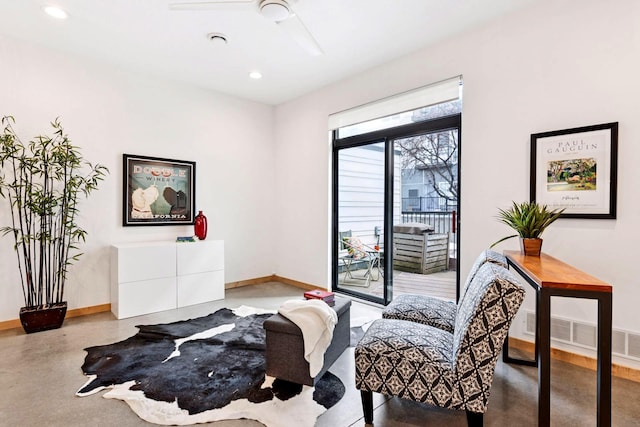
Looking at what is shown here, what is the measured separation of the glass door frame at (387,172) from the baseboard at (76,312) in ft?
9.46

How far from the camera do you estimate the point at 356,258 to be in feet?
15.2

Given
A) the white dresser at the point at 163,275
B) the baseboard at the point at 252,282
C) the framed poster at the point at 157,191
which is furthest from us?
the baseboard at the point at 252,282

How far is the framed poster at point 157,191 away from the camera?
159 inches

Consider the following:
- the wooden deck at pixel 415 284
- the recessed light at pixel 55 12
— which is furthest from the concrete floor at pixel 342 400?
the recessed light at pixel 55 12

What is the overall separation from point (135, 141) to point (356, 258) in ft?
10.7

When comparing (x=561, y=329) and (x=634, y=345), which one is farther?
(x=561, y=329)

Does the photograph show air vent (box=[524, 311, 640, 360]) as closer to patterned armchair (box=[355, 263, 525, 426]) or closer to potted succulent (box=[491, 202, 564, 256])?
potted succulent (box=[491, 202, 564, 256])

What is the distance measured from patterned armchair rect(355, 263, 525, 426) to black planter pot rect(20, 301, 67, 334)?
129 inches

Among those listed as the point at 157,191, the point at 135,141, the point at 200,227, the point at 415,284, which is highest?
the point at 135,141

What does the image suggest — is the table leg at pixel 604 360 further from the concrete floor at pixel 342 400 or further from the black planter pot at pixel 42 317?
the black planter pot at pixel 42 317

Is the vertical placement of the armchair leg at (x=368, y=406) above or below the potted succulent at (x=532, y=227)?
below

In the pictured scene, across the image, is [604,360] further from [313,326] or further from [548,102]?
[548,102]

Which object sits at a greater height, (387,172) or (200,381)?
(387,172)

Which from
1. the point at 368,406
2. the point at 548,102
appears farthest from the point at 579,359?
the point at 548,102
